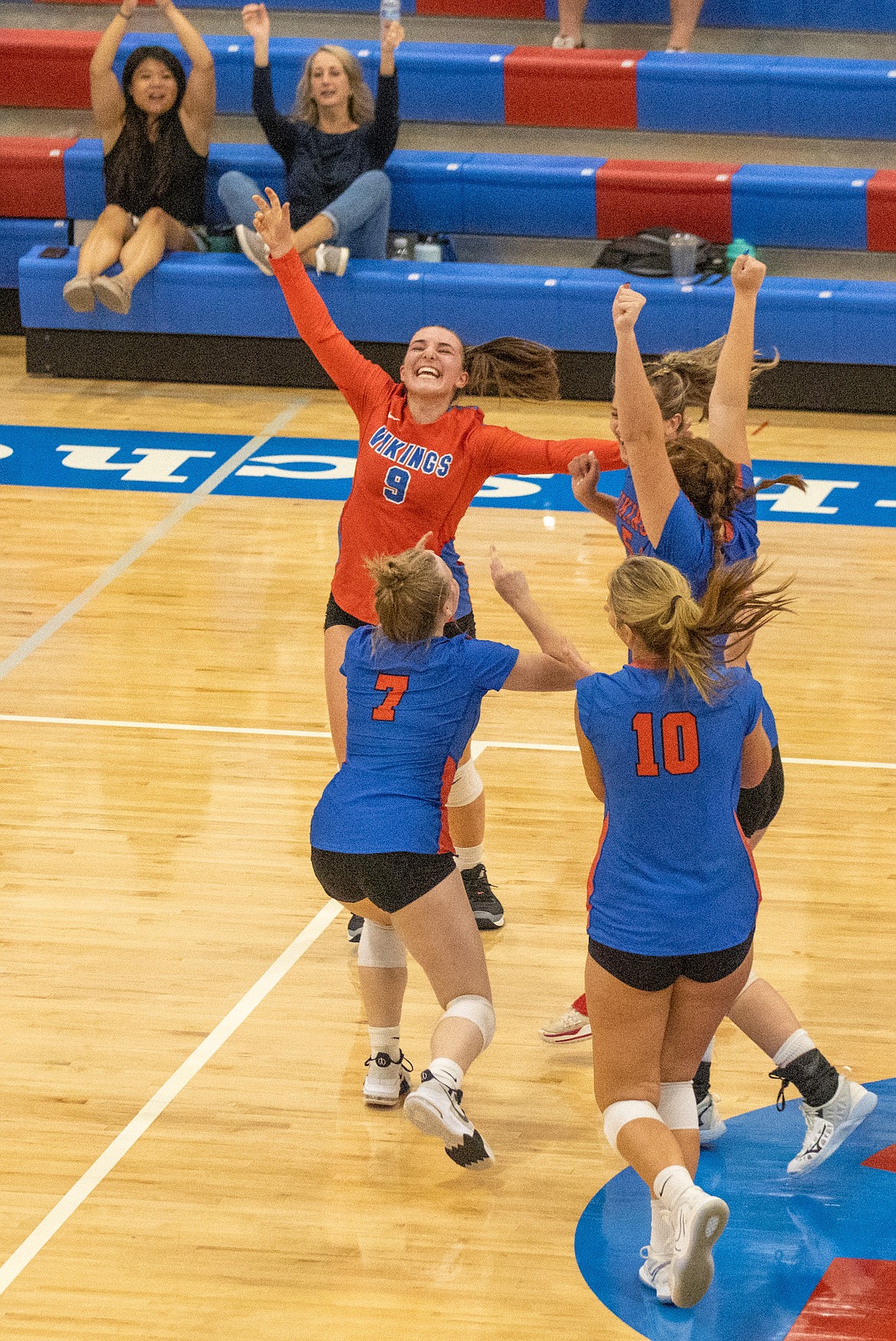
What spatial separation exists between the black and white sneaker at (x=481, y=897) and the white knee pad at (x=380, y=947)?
0.90 meters

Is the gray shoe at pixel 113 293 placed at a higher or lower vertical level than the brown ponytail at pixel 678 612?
lower

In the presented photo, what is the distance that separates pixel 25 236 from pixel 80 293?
119cm

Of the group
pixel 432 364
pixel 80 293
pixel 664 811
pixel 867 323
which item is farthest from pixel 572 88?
pixel 664 811

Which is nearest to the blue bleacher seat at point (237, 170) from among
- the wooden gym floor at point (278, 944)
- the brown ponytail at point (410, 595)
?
the wooden gym floor at point (278, 944)

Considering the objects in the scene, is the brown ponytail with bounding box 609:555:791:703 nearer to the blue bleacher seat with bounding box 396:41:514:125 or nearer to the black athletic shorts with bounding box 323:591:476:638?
the black athletic shorts with bounding box 323:591:476:638

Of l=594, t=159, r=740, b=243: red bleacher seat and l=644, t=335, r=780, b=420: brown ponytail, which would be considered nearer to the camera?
l=644, t=335, r=780, b=420: brown ponytail

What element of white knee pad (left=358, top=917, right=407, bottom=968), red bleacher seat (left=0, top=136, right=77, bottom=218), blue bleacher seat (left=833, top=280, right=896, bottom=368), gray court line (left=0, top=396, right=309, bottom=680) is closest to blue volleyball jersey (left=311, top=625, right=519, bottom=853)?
white knee pad (left=358, top=917, right=407, bottom=968)

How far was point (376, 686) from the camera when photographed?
3.70 m

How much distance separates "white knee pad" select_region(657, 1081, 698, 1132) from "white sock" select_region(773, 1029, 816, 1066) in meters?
0.48

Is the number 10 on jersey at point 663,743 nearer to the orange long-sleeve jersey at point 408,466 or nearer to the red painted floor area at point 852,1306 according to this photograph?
the red painted floor area at point 852,1306

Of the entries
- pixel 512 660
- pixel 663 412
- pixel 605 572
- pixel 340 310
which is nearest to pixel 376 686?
pixel 512 660

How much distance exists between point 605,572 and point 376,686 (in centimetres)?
384

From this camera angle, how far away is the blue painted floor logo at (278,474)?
8.41 metres

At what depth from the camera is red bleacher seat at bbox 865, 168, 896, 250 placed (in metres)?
9.74
